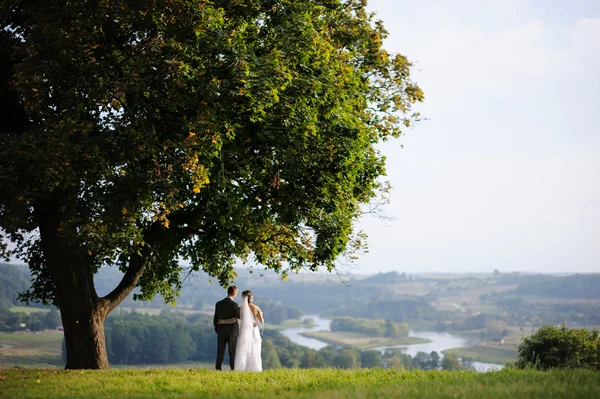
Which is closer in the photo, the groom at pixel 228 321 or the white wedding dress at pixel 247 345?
the groom at pixel 228 321

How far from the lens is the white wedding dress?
17609 millimetres

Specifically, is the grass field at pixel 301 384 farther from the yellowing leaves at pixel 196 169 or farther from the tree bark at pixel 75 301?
the yellowing leaves at pixel 196 169

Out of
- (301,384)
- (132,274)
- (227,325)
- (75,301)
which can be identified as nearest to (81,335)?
(75,301)

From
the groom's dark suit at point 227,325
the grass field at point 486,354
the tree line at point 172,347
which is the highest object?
the groom's dark suit at point 227,325

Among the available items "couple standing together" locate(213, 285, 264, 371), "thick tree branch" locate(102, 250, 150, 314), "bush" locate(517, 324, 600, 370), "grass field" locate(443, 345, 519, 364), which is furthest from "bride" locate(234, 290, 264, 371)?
"grass field" locate(443, 345, 519, 364)

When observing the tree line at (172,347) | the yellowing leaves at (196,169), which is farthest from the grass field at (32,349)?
the yellowing leaves at (196,169)

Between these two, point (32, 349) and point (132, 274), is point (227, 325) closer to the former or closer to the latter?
point (132, 274)

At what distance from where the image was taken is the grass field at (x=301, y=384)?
10.7 metres

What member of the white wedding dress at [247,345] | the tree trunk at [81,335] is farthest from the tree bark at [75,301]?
the white wedding dress at [247,345]

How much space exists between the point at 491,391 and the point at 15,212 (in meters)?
Answer: 11.6

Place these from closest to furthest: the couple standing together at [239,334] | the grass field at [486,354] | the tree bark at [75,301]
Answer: the couple standing together at [239,334] → the tree bark at [75,301] → the grass field at [486,354]

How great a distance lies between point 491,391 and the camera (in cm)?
1066

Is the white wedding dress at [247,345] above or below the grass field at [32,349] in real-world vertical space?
above

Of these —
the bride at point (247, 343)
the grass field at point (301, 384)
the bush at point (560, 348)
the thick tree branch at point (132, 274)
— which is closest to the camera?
the grass field at point (301, 384)
